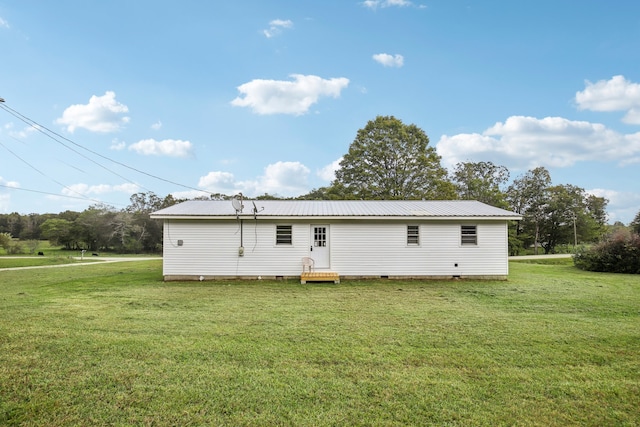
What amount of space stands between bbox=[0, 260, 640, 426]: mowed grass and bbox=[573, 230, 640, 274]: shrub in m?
10.1

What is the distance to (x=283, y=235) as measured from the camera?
12219mm

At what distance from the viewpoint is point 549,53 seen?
48.8ft

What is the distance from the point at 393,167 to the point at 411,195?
2.90m

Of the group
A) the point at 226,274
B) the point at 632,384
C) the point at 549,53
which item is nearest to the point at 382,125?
the point at 549,53

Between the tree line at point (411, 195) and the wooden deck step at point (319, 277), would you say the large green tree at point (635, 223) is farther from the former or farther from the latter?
the wooden deck step at point (319, 277)

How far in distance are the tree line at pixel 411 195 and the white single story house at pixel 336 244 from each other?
14.9 meters

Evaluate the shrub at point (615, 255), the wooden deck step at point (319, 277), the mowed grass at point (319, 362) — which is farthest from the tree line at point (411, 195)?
the mowed grass at point (319, 362)

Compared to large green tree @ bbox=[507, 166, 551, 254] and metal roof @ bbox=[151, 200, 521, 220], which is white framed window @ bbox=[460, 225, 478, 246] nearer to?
metal roof @ bbox=[151, 200, 521, 220]

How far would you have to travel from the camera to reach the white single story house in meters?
12.0

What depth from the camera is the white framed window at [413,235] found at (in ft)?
40.5

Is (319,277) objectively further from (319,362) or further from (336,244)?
(319,362)

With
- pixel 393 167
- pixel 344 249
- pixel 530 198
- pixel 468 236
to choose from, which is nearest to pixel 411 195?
pixel 393 167

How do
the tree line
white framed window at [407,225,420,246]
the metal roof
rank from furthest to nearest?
the tree line < white framed window at [407,225,420,246] < the metal roof

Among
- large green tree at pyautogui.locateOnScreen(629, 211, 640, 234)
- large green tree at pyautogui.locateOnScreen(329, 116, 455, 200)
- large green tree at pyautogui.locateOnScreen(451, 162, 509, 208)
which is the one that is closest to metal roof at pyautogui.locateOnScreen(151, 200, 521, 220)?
large green tree at pyautogui.locateOnScreen(329, 116, 455, 200)
